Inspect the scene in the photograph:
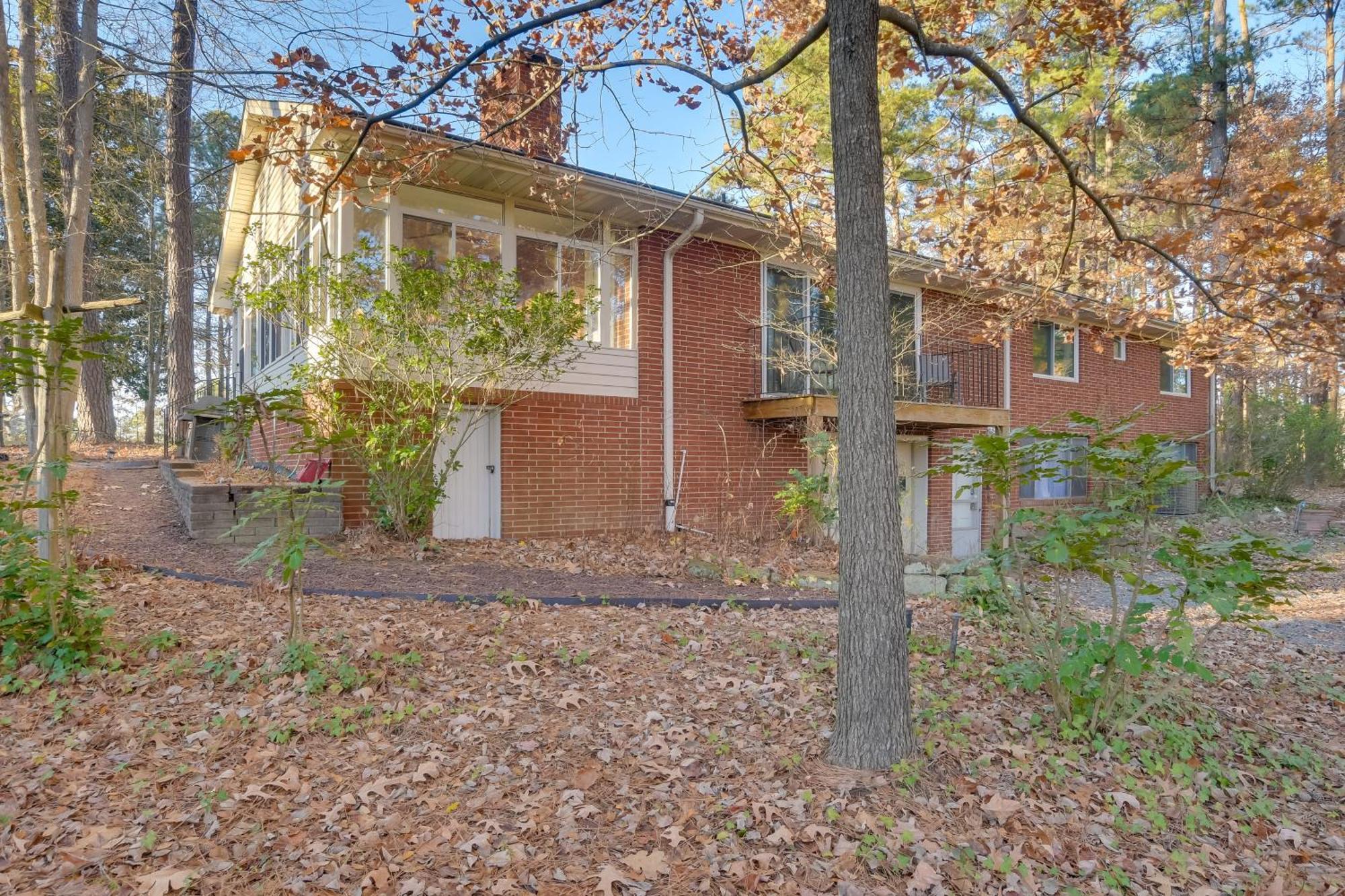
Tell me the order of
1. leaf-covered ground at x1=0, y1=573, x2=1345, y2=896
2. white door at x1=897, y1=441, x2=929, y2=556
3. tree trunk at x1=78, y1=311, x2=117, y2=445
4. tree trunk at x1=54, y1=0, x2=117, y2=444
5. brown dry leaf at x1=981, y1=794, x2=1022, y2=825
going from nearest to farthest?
leaf-covered ground at x1=0, y1=573, x2=1345, y2=896, brown dry leaf at x1=981, y1=794, x2=1022, y2=825, tree trunk at x1=54, y1=0, x2=117, y2=444, white door at x1=897, y1=441, x2=929, y2=556, tree trunk at x1=78, y1=311, x2=117, y2=445

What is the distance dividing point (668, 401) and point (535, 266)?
7.49ft

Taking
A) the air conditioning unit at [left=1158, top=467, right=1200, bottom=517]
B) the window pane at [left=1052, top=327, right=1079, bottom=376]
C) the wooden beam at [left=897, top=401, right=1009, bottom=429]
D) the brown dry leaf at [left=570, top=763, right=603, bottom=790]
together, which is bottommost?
the brown dry leaf at [left=570, top=763, right=603, bottom=790]

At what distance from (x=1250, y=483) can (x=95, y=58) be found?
19726 millimetres

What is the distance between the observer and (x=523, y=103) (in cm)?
503

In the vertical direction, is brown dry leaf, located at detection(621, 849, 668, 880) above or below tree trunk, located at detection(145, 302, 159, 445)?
below

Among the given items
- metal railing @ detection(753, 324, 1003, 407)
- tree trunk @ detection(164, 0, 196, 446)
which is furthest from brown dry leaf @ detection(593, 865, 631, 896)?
tree trunk @ detection(164, 0, 196, 446)

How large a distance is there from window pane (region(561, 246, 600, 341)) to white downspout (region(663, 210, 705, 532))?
88cm

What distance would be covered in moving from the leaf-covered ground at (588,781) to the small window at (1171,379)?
1455 cm

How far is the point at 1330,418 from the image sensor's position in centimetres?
1563

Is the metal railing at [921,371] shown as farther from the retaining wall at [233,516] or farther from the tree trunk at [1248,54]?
the tree trunk at [1248,54]

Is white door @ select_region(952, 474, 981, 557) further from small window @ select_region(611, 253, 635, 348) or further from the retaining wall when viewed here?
the retaining wall

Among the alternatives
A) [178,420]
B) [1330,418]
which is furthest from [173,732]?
[1330,418]

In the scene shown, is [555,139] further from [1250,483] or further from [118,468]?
[1250,483]

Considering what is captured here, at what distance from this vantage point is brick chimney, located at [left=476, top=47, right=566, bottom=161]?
463 centimetres
